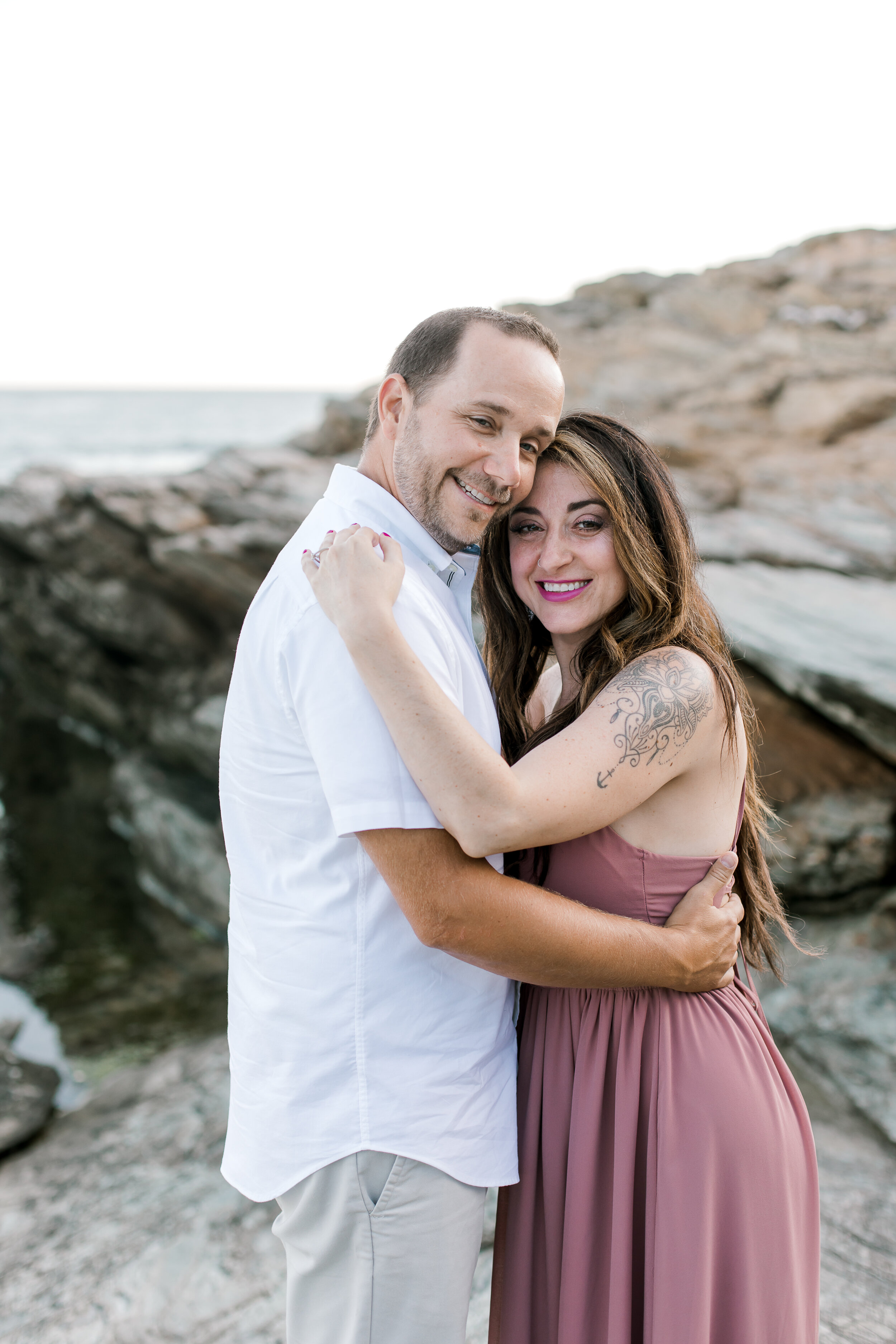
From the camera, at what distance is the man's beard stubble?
222 centimetres

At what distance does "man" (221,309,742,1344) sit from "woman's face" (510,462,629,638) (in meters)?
0.36

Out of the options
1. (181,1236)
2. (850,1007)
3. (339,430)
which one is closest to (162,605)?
(339,430)

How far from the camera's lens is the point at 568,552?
2.50 meters

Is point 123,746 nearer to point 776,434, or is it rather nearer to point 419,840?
point 776,434

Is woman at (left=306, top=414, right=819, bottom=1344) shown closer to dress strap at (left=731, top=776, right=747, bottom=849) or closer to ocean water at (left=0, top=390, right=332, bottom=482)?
dress strap at (left=731, top=776, right=747, bottom=849)

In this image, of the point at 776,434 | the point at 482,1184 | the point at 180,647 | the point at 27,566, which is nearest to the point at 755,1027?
the point at 482,1184

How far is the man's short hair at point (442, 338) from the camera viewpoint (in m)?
2.20

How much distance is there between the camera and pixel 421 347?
2244mm

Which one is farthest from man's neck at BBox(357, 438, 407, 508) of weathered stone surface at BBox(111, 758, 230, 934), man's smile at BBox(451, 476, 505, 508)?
weathered stone surface at BBox(111, 758, 230, 934)

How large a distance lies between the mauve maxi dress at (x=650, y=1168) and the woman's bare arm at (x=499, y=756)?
27cm

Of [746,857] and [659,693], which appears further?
[746,857]

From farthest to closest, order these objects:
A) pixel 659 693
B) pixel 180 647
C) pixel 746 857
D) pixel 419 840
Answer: pixel 180 647, pixel 746 857, pixel 659 693, pixel 419 840

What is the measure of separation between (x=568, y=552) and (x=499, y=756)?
0.76 metres

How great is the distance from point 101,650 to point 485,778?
14.2 meters
